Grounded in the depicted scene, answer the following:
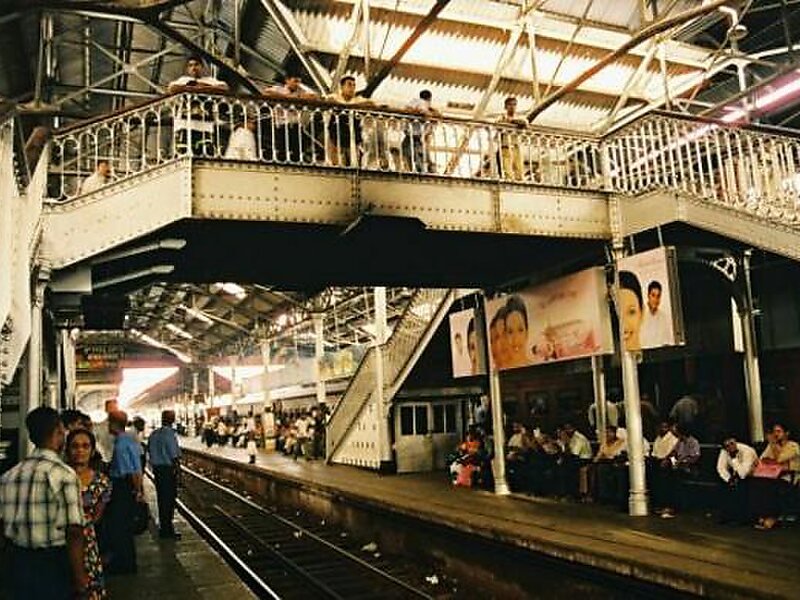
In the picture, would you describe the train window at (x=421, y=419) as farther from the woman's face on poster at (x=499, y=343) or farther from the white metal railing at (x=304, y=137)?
the white metal railing at (x=304, y=137)

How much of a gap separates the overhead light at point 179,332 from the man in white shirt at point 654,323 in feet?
98.1

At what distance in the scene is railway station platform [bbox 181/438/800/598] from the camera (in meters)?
6.41

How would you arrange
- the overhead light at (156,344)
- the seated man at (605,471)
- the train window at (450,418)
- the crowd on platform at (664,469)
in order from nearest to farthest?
the crowd on platform at (664,469) < the seated man at (605,471) < the train window at (450,418) < the overhead light at (156,344)

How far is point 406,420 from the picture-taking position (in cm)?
1700

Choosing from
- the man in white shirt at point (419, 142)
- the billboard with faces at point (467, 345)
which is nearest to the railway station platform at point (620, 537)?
the billboard with faces at point (467, 345)

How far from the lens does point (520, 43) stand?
49.3ft

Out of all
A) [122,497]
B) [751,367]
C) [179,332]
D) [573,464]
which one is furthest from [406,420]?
[179,332]

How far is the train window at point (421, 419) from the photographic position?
1711 centimetres

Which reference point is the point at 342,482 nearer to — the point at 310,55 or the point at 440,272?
the point at 440,272

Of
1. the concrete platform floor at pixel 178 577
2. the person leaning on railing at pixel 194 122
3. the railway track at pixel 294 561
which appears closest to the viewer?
the concrete platform floor at pixel 178 577

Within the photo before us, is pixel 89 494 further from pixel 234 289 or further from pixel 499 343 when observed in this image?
pixel 234 289

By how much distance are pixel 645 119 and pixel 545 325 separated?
3.34 meters

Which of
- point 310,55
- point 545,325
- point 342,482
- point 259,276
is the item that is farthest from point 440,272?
point 342,482

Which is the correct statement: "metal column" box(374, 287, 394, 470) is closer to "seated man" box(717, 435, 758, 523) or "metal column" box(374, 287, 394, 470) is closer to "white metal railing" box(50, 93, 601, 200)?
"white metal railing" box(50, 93, 601, 200)
